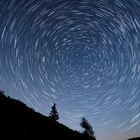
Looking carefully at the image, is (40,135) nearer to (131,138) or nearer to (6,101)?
(6,101)

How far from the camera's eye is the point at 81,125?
43.9 metres

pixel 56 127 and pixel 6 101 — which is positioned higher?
pixel 6 101

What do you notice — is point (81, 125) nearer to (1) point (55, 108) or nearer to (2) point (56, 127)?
(1) point (55, 108)

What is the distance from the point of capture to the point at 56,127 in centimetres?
1653

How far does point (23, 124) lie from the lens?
13406 millimetres

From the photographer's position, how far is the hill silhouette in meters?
12.4

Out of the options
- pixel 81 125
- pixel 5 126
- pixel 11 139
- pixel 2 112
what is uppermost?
pixel 81 125

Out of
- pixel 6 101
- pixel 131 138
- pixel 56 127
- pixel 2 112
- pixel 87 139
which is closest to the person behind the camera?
pixel 2 112

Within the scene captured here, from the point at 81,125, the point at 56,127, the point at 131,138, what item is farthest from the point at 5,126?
the point at 81,125

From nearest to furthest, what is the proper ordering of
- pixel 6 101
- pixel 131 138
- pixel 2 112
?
pixel 2 112, pixel 6 101, pixel 131 138

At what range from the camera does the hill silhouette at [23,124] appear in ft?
40.6

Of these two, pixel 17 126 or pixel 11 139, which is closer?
pixel 11 139

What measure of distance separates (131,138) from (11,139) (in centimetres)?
2479

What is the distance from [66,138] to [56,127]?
1599mm
